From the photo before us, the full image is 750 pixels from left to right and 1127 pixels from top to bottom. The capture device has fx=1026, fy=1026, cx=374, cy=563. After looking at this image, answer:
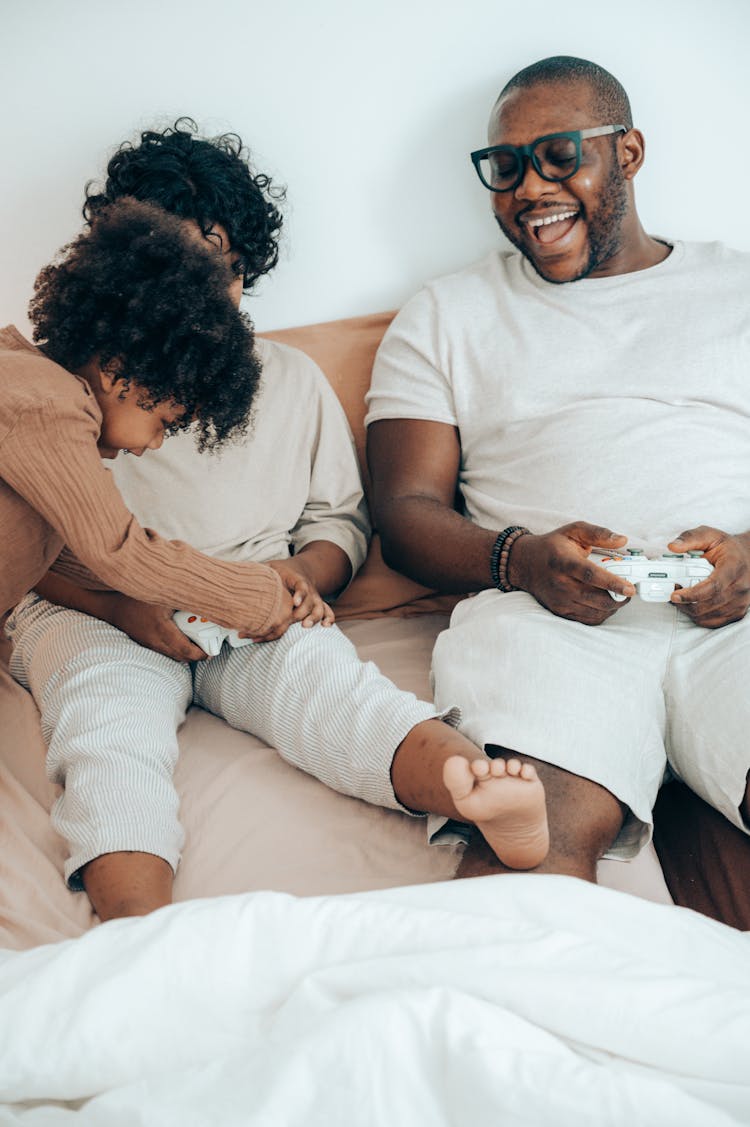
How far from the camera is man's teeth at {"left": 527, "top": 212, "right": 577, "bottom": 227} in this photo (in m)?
1.75

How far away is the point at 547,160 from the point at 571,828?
3.68ft

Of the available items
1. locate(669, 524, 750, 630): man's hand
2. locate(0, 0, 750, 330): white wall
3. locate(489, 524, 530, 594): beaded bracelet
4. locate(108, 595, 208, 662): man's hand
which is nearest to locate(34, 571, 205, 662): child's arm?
locate(108, 595, 208, 662): man's hand

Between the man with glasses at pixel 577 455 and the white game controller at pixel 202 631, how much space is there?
12.6 inches

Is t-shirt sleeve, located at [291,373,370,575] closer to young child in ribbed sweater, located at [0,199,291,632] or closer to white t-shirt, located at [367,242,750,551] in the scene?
white t-shirt, located at [367,242,750,551]

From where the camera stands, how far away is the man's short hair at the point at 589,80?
1.75 meters

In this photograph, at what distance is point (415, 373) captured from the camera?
1801 millimetres

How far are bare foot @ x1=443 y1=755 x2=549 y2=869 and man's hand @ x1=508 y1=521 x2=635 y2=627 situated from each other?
0.39 m

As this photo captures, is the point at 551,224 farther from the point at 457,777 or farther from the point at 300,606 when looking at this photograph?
the point at 457,777

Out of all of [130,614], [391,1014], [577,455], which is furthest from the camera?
[577,455]

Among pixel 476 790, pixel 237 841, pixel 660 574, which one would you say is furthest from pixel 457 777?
pixel 660 574

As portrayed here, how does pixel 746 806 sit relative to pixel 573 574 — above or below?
below

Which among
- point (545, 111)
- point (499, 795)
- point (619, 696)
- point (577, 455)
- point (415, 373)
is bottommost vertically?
point (619, 696)

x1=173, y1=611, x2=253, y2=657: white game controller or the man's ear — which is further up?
the man's ear

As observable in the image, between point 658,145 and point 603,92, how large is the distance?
298 mm
